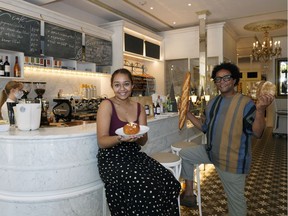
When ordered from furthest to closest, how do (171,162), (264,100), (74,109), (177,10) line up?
(177,10)
(74,109)
(171,162)
(264,100)

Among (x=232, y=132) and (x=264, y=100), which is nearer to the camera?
(x=264, y=100)

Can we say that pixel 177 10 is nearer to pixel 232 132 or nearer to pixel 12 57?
pixel 12 57

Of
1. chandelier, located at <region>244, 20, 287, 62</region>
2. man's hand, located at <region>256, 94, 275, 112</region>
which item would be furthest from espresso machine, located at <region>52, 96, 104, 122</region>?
chandelier, located at <region>244, 20, 287, 62</region>

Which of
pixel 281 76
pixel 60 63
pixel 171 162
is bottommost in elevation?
pixel 171 162

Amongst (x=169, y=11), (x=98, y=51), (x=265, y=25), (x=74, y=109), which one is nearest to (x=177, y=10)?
(x=169, y=11)

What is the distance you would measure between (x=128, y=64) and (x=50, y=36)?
2631mm

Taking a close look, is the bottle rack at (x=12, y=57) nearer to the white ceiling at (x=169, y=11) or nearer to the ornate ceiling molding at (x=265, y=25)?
the white ceiling at (x=169, y=11)

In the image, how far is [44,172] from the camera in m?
1.96

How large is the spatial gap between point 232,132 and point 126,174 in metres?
1.02

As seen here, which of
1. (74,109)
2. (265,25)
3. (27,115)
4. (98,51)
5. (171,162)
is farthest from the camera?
(265,25)

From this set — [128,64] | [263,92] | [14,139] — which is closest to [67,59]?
[128,64]

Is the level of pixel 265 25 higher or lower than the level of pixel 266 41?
higher

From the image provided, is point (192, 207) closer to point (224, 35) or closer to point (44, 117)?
point (44, 117)

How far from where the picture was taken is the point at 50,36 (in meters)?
4.29
